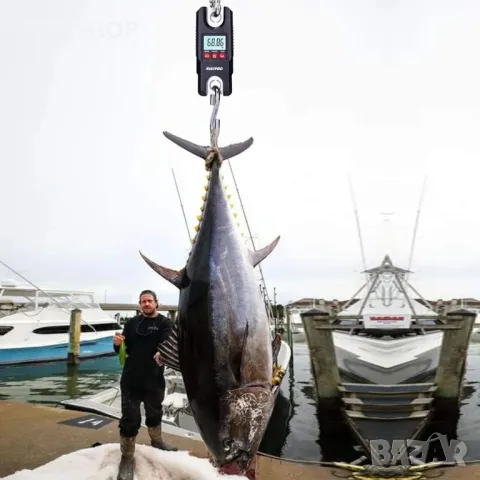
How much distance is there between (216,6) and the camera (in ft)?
8.41

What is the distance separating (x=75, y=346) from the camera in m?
21.2

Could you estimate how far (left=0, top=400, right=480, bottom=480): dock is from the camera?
179 inches

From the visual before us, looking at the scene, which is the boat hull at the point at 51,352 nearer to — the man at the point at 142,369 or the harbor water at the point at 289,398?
the harbor water at the point at 289,398

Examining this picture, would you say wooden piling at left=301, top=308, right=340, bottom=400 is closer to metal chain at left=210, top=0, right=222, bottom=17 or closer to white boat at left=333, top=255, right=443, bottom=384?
white boat at left=333, top=255, right=443, bottom=384

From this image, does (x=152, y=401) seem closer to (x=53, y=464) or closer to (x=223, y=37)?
(x=53, y=464)

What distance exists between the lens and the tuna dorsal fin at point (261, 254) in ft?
7.95

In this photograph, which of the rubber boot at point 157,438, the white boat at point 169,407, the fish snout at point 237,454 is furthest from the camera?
the white boat at point 169,407

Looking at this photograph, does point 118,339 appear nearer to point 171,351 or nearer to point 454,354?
point 171,351

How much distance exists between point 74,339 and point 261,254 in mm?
20845

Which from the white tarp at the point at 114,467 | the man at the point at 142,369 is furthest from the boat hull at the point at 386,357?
the man at the point at 142,369

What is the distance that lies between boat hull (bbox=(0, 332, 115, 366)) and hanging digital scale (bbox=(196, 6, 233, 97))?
21376mm

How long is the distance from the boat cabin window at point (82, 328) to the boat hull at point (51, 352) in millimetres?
518

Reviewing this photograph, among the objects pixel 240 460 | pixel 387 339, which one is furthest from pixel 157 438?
pixel 387 339

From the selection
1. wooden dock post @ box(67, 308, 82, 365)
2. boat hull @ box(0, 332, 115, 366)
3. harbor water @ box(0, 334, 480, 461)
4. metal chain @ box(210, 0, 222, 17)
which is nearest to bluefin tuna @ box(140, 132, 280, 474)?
metal chain @ box(210, 0, 222, 17)
